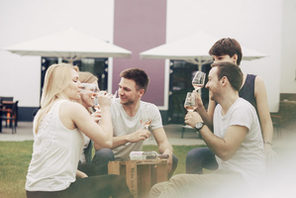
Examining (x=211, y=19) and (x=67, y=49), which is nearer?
(x=67, y=49)

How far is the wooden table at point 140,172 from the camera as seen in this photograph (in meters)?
2.21

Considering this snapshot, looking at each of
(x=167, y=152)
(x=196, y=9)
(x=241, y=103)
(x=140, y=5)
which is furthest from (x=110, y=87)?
(x=241, y=103)

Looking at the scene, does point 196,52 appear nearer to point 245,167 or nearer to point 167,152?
point 167,152

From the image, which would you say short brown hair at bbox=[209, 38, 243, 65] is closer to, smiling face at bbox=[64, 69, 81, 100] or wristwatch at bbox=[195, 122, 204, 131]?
wristwatch at bbox=[195, 122, 204, 131]

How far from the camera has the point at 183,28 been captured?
402 inches

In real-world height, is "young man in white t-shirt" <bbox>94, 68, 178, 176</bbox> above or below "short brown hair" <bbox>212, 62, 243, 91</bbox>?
below

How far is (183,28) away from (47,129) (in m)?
8.83

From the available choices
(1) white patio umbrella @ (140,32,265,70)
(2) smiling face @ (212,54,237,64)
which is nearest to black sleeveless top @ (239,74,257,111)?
(2) smiling face @ (212,54,237,64)

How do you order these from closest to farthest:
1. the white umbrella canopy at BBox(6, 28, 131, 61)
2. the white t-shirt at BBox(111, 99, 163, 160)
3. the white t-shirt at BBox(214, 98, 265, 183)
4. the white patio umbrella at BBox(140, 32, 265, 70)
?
the white t-shirt at BBox(214, 98, 265, 183) → the white t-shirt at BBox(111, 99, 163, 160) → the white umbrella canopy at BBox(6, 28, 131, 61) → the white patio umbrella at BBox(140, 32, 265, 70)

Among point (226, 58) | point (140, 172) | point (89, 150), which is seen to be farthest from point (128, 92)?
point (226, 58)

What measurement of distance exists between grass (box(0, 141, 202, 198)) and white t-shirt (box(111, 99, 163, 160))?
119 centimetres

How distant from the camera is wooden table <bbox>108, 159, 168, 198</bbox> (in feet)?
7.25

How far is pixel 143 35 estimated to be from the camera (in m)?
10.3

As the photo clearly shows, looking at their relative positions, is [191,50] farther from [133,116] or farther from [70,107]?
[70,107]
